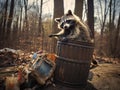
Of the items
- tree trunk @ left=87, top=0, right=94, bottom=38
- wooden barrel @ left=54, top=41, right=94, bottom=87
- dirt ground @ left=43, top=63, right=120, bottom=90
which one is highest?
tree trunk @ left=87, top=0, right=94, bottom=38

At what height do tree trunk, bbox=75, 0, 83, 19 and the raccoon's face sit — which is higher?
tree trunk, bbox=75, 0, 83, 19

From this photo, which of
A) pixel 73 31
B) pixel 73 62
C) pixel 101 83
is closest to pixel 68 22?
pixel 73 31

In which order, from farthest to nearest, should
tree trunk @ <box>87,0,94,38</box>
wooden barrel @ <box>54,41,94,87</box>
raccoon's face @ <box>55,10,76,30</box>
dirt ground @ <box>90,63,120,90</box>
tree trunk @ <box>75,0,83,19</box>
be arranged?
1. tree trunk @ <box>87,0,94,38</box>
2. tree trunk @ <box>75,0,83,19</box>
3. dirt ground @ <box>90,63,120,90</box>
4. raccoon's face @ <box>55,10,76,30</box>
5. wooden barrel @ <box>54,41,94,87</box>

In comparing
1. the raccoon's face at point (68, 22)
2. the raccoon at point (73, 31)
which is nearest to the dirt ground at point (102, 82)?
the raccoon at point (73, 31)

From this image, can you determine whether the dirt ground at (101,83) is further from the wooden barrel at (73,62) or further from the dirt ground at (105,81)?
the wooden barrel at (73,62)

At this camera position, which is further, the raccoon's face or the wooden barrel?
the raccoon's face

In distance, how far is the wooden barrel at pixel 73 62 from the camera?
4.59 meters

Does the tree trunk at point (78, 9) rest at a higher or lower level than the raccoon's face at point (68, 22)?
higher

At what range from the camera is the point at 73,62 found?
4602mm

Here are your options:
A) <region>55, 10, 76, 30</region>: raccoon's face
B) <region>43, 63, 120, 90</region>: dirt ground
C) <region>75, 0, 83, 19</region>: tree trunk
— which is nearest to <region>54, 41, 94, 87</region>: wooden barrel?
<region>43, 63, 120, 90</region>: dirt ground

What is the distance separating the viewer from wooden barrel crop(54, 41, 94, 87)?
15.0 ft

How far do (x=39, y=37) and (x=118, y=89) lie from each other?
1022cm

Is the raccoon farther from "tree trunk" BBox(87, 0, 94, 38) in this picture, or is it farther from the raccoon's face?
"tree trunk" BBox(87, 0, 94, 38)

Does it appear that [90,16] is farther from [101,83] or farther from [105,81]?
[101,83]
